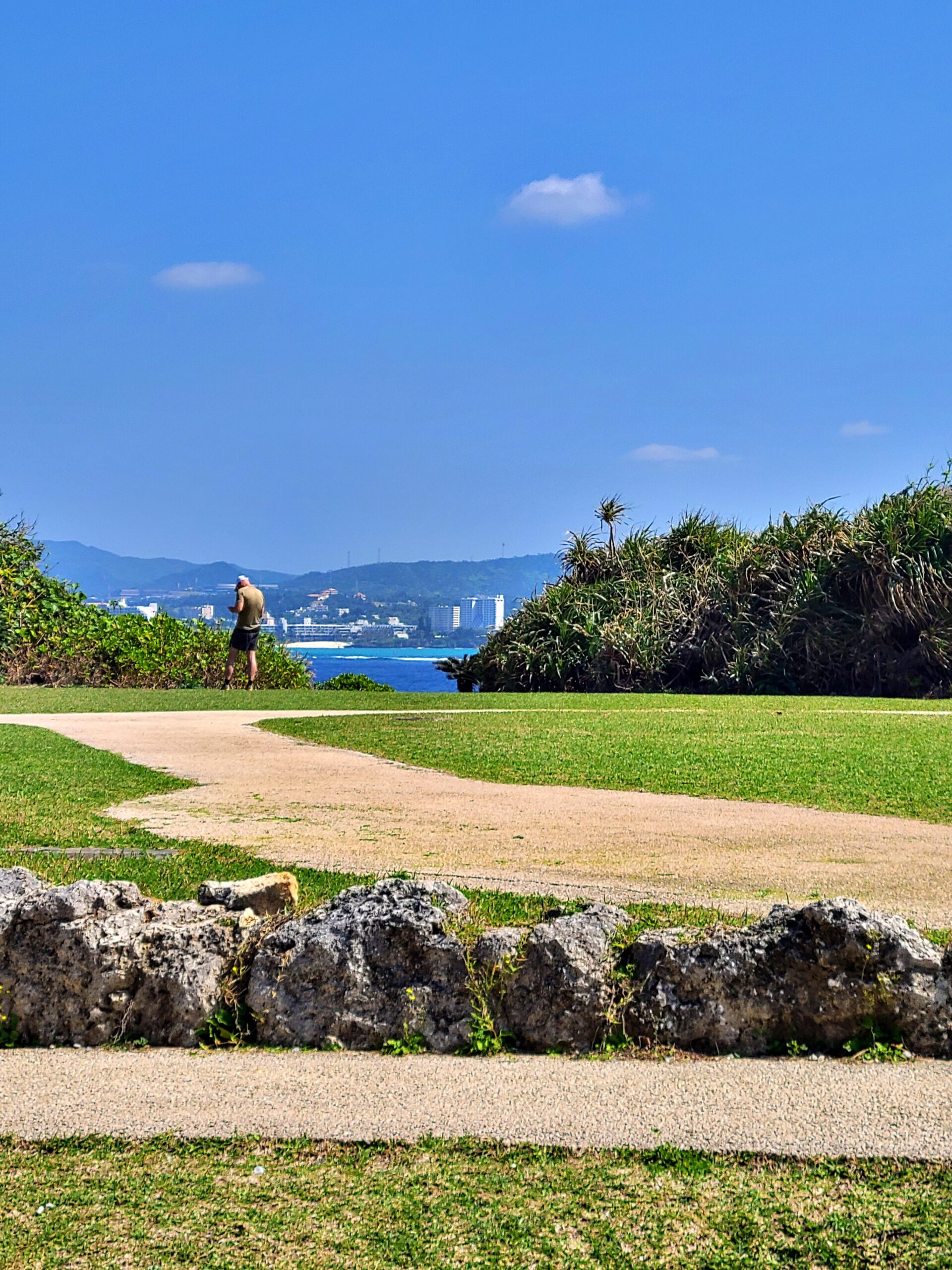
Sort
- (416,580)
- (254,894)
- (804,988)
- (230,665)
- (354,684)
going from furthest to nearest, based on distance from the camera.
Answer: (416,580) → (354,684) → (230,665) → (254,894) → (804,988)

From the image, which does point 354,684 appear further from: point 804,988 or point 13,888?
point 804,988

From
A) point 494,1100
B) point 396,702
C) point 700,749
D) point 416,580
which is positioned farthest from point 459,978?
point 416,580

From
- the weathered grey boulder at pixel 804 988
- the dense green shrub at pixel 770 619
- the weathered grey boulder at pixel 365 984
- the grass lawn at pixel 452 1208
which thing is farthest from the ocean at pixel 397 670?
the grass lawn at pixel 452 1208

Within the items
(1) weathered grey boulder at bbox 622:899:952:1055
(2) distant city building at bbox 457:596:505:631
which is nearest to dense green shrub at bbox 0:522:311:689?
(1) weathered grey boulder at bbox 622:899:952:1055

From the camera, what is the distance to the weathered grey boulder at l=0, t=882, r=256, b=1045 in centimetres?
422

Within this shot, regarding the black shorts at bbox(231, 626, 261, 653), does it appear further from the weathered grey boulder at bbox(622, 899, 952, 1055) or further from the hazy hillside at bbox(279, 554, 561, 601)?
the hazy hillside at bbox(279, 554, 561, 601)

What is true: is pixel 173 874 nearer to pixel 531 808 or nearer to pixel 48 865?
pixel 48 865

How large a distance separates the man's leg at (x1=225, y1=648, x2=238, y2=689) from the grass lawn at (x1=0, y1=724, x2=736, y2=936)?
9.58m

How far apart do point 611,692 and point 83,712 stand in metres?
10.5

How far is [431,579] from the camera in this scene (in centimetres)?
14812

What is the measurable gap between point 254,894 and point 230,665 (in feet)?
51.2

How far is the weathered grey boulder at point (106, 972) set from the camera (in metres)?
4.22

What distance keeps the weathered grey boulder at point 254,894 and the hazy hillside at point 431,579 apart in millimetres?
119913

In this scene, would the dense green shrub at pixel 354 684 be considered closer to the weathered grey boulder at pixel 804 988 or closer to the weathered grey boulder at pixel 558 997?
the weathered grey boulder at pixel 558 997
